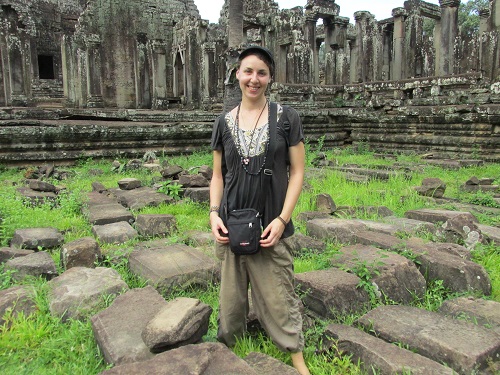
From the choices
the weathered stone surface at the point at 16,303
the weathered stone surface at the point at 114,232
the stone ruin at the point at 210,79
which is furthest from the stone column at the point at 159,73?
the weathered stone surface at the point at 16,303

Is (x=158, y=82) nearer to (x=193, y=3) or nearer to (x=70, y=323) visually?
(x=193, y=3)

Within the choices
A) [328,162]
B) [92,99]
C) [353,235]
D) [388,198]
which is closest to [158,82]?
[92,99]

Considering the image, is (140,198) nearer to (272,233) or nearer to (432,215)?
(432,215)

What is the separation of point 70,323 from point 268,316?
43.5 inches

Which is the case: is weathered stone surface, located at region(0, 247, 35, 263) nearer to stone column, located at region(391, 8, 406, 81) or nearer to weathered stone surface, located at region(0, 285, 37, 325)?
weathered stone surface, located at region(0, 285, 37, 325)

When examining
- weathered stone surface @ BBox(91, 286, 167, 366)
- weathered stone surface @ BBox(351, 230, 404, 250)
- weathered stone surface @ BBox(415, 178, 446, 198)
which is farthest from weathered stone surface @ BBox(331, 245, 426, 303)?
weathered stone surface @ BBox(415, 178, 446, 198)

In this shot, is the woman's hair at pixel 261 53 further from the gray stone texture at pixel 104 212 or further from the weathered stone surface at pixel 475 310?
the gray stone texture at pixel 104 212

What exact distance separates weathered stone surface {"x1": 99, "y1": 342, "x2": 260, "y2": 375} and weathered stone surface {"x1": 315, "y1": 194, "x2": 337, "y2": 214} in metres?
2.96

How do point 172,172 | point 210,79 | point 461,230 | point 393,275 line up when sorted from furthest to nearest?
point 210,79 < point 172,172 < point 461,230 < point 393,275

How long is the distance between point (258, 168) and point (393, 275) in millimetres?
1290

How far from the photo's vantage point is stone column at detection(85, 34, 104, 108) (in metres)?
13.9

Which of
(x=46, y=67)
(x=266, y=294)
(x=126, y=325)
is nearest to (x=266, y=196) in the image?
Result: (x=266, y=294)

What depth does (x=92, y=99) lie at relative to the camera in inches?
558

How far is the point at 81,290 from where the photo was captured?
95.3 inches
